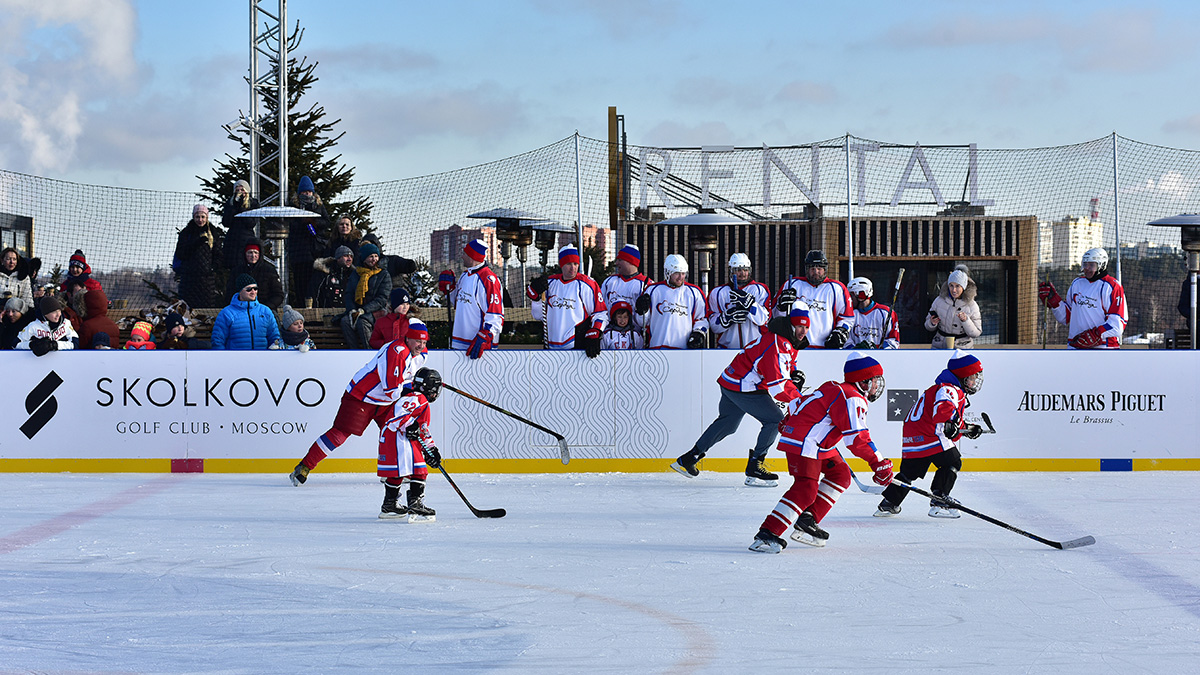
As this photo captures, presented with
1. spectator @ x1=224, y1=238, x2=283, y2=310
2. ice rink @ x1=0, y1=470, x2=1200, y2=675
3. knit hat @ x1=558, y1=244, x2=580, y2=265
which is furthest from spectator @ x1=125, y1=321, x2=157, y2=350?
knit hat @ x1=558, y1=244, x2=580, y2=265

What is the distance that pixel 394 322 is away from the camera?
29.5 feet

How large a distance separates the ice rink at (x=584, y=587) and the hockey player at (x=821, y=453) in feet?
0.46

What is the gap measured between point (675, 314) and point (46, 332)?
15.1 feet

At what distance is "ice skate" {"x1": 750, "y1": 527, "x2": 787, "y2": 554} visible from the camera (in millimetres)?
5793

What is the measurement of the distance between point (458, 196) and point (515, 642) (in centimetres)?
800

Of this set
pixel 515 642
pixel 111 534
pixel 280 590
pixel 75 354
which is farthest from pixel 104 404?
pixel 515 642

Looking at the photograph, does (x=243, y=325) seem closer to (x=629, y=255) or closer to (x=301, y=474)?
(x=301, y=474)

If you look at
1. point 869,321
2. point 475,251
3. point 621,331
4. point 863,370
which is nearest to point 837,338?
point 869,321

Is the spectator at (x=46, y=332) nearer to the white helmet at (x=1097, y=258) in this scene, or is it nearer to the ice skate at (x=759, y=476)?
the ice skate at (x=759, y=476)

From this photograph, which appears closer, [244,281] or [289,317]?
[244,281]

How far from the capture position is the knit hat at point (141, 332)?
30.9ft

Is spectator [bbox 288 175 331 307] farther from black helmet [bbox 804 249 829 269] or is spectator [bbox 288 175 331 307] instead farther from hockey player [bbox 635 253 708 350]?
black helmet [bbox 804 249 829 269]

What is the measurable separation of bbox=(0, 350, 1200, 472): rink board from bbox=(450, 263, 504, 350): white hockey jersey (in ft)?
0.77

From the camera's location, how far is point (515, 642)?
13.2 ft
